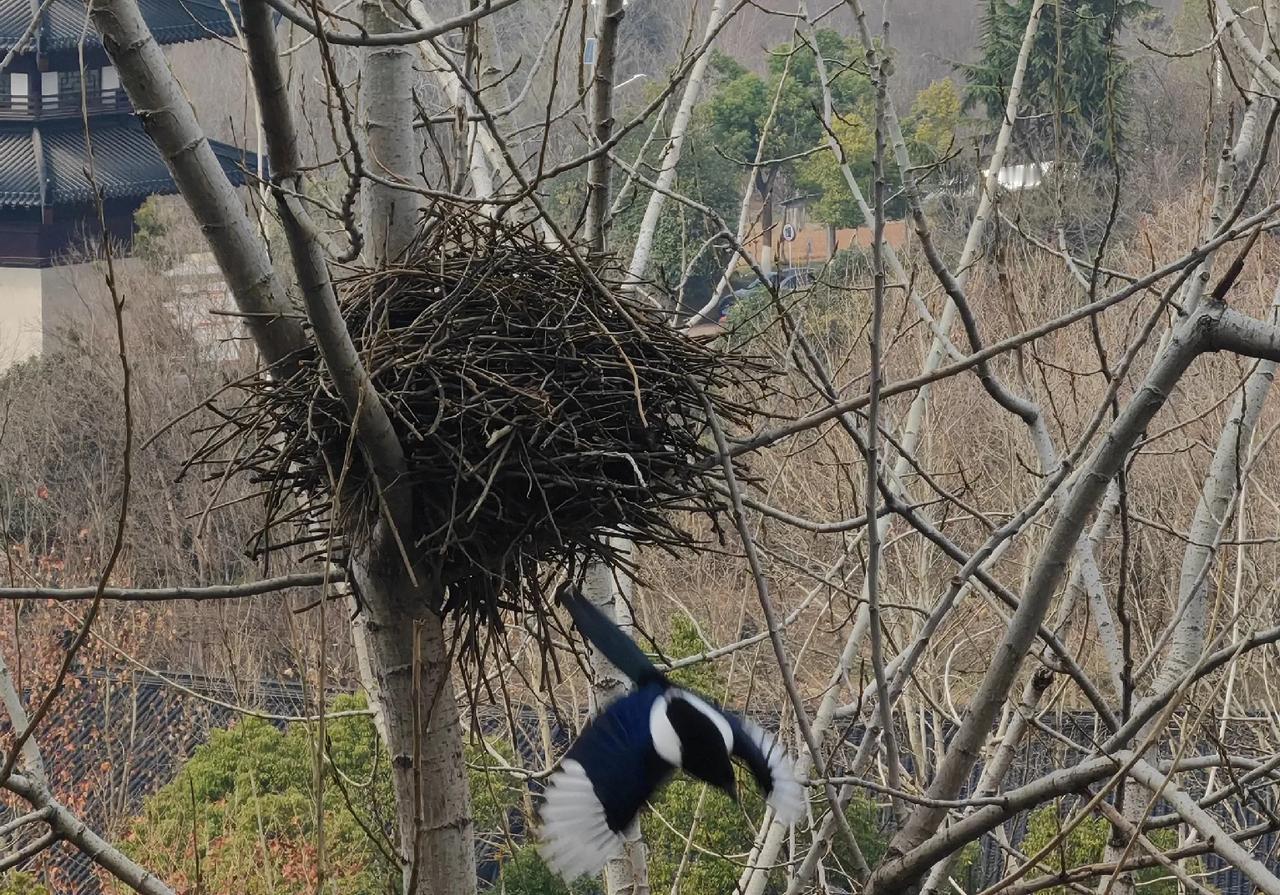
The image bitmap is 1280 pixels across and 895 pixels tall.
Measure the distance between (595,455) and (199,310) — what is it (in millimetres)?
16617

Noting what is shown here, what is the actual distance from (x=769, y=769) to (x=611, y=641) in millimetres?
313

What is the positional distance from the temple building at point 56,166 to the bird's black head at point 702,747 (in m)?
Result: 17.3

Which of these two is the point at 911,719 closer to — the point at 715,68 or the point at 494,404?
the point at 494,404

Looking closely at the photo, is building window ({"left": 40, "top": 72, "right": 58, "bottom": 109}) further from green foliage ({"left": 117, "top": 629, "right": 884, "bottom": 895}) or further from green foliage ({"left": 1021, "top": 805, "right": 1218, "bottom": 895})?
green foliage ({"left": 1021, "top": 805, "right": 1218, "bottom": 895})

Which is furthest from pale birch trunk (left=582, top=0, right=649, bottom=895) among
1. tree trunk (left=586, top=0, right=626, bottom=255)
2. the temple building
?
the temple building

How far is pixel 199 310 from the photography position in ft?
57.6

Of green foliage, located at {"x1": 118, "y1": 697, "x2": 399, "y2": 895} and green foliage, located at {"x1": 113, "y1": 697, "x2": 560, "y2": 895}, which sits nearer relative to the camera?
green foliage, located at {"x1": 113, "y1": 697, "x2": 560, "y2": 895}

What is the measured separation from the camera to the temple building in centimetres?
1859

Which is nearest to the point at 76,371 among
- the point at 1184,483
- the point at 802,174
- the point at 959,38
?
the point at 802,174

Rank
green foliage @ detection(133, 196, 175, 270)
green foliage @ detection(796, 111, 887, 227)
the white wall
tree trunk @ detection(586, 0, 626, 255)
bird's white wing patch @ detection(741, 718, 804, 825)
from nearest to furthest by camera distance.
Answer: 1. bird's white wing patch @ detection(741, 718, 804, 825)
2. tree trunk @ detection(586, 0, 626, 255)
3. green foliage @ detection(133, 196, 175, 270)
4. green foliage @ detection(796, 111, 887, 227)
5. the white wall

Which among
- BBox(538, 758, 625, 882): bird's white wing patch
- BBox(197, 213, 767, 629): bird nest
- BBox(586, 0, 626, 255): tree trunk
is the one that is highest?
BBox(586, 0, 626, 255): tree trunk

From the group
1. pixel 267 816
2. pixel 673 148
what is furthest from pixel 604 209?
pixel 267 816

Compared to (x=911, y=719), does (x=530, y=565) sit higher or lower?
higher

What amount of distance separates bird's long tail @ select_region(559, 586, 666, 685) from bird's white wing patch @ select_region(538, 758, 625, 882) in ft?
0.61
